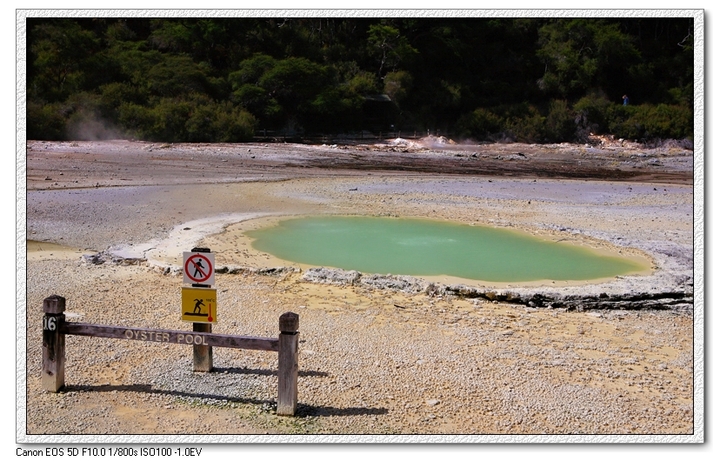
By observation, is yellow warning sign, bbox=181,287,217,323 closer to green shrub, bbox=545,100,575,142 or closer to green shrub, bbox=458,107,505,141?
green shrub, bbox=458,107,505,141

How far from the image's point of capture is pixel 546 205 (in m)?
12.0

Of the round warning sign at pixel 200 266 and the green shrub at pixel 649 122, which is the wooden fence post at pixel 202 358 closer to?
the round warning sign at pixel 200 266

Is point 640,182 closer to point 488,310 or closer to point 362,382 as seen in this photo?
point 488,310

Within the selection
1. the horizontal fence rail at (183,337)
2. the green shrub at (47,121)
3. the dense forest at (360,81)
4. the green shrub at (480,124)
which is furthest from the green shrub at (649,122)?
the horizontal fence rail at (183,337)

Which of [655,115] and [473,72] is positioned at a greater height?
[473,72]

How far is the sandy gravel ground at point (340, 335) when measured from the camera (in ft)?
12.8

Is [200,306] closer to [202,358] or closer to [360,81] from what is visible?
[202,358]

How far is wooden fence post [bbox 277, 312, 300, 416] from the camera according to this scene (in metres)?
3.63

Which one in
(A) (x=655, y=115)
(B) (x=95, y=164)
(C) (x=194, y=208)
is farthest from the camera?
(A) (x=655, y=115)

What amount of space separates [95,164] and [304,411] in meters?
10.7

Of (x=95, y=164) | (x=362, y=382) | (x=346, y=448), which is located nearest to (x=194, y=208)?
(x=95, y=164)

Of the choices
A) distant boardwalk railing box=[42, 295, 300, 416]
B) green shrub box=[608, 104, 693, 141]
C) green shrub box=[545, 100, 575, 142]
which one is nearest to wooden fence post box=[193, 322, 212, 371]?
distant boardwalk railing box=[42, 295, 300, 416]

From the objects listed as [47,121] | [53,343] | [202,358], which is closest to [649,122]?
[47,121]

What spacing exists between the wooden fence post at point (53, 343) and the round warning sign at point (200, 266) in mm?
701
